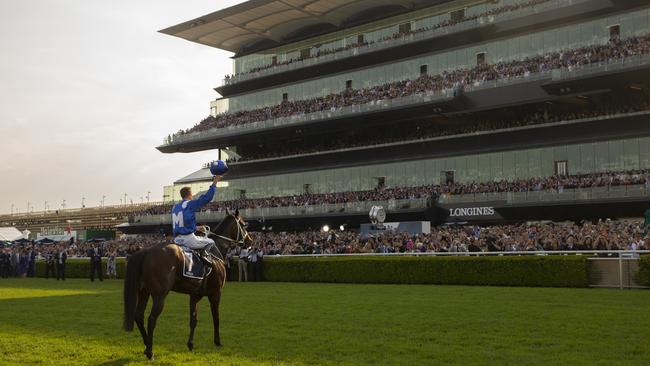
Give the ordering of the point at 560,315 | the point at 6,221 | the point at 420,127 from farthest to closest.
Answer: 1. the point at 6,221
2. the point at 420,127
3. the point at 560,315

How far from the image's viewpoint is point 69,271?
3416 cm

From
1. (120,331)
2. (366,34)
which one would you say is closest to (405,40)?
(366,34)

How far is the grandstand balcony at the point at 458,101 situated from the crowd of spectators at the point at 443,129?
3.90ft

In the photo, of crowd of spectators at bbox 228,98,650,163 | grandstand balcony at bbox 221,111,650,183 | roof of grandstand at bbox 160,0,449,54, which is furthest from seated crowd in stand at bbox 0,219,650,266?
roof of grandstand at bbox 160,0,449,54

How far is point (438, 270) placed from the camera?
73.7 ft

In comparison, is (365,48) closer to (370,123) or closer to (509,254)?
(370,123)

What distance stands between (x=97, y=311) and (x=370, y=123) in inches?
1385

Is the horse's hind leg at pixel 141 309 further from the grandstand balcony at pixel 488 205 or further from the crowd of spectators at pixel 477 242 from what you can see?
the grandstand balcony at pixel 488 205

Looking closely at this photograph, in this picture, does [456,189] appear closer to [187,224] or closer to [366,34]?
[366,34]

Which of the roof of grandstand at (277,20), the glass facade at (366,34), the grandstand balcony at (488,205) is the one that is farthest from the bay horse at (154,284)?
the roof of grandstand at (277,20)

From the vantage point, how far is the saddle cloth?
8.90 meters

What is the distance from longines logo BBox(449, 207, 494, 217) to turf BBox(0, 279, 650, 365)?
885 inches

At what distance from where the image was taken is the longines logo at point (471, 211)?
1537 inches

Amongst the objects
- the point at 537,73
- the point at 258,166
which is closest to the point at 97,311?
the point at 537,73
